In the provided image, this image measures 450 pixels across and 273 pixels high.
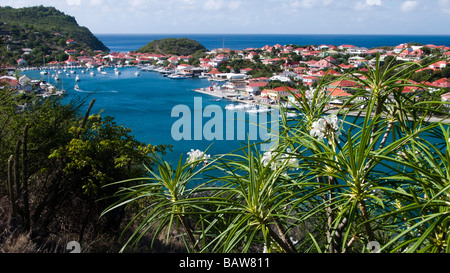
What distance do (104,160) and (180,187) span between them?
1.89 meters

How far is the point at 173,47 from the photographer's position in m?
50.0

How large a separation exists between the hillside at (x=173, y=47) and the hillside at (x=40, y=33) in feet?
25.2

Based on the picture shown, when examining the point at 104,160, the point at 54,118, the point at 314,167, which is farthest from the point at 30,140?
the point at 314,167

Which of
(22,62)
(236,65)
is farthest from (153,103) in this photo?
(236,65)

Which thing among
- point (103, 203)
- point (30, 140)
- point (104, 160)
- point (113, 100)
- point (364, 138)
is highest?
point (364, 138)

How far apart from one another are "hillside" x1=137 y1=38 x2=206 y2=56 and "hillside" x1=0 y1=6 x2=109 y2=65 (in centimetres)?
767

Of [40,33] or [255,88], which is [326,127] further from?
[40,33]

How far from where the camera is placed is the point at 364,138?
37.2 inches

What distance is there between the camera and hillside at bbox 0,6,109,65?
29.8 meters

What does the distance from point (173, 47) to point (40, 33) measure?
18.5 metres

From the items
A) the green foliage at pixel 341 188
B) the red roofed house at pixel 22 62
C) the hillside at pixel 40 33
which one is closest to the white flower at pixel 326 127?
the green foliage at pixel 341 188

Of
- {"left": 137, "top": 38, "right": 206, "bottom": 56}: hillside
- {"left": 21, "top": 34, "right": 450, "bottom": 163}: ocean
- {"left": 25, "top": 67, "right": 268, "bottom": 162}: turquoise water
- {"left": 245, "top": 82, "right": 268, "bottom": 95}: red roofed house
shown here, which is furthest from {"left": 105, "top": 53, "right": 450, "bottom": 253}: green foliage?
{"left": 137, "top": 38, "right": 206, "bottom": 56}: hillside

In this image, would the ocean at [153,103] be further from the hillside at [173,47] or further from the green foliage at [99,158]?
the hillside at [173,47]
